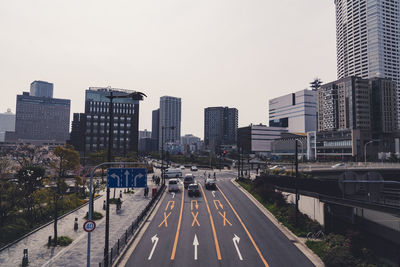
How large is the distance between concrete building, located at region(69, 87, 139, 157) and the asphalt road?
9947 cm

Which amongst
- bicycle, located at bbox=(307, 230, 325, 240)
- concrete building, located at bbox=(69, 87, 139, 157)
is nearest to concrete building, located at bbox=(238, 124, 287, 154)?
concrete building, located at bbox=(69, 87, 139, 157)

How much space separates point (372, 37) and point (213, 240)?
20021cm

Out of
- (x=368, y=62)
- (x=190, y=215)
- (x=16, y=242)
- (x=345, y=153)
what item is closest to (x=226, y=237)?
(x=190, y=215)

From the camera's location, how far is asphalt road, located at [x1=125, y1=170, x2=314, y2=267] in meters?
17.3

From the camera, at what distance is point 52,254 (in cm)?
1797

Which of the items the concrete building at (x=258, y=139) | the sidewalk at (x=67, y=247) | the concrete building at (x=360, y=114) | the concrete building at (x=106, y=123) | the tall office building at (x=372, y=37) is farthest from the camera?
the concrete building at (x=258, y=139)

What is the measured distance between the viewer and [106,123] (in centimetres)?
12725

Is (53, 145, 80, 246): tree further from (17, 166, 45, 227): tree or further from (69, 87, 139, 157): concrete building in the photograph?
(69, 87, 139, 157): concrete building

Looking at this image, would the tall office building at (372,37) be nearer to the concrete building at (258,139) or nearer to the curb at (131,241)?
the concrete building at (258,139)

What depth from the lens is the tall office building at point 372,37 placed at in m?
167

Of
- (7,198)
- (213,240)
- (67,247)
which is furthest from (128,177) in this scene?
(7,198)

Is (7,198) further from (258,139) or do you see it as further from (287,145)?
(258,139)

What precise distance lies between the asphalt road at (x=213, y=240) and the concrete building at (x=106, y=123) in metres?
99.5

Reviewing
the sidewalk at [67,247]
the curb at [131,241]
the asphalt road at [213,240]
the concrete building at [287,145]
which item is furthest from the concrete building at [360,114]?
the sidewalk at [67,247]
